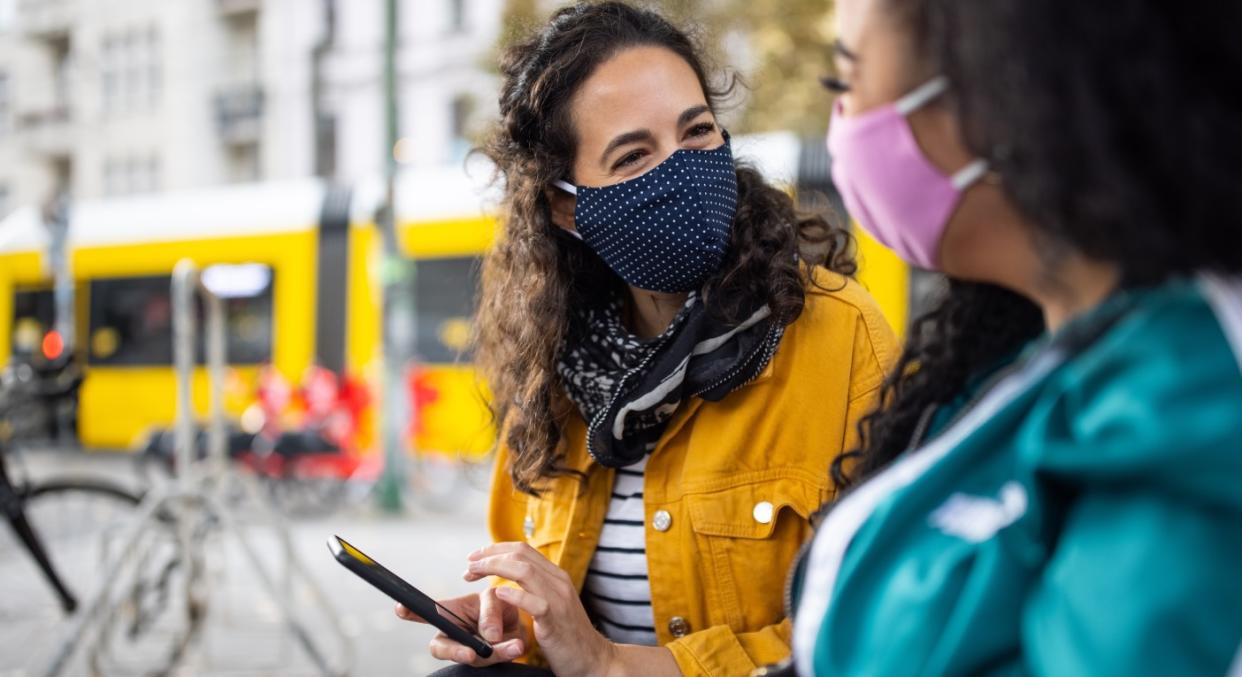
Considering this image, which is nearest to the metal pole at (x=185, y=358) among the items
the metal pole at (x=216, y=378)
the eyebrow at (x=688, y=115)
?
the metal pole at (x=216, y=378)

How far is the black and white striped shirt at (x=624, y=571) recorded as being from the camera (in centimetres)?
188

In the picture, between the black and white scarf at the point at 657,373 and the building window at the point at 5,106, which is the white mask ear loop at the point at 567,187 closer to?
the black and white scarf at the point at 657,373

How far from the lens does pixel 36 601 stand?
5.36 m

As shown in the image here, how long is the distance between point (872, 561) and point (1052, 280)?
11.5 inches

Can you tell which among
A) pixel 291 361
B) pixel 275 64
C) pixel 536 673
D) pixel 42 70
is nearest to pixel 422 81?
pixel 275 64

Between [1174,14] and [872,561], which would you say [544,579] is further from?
[1174,14]

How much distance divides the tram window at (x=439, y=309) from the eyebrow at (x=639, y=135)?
9564 millimetres

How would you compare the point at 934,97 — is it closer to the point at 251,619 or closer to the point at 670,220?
the point at 670,220

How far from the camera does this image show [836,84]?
1130mm

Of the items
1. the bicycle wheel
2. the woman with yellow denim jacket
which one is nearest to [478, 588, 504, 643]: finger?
the woman with yellow denim jacket

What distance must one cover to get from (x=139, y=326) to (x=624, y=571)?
13.4 meters

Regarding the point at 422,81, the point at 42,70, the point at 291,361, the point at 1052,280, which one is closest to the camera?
the point at 1052,280

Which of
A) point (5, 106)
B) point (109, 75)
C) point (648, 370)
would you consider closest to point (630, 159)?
point (648, 370)

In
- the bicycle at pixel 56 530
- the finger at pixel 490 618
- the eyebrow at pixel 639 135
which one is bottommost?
the bicycle at pixel 56 530
